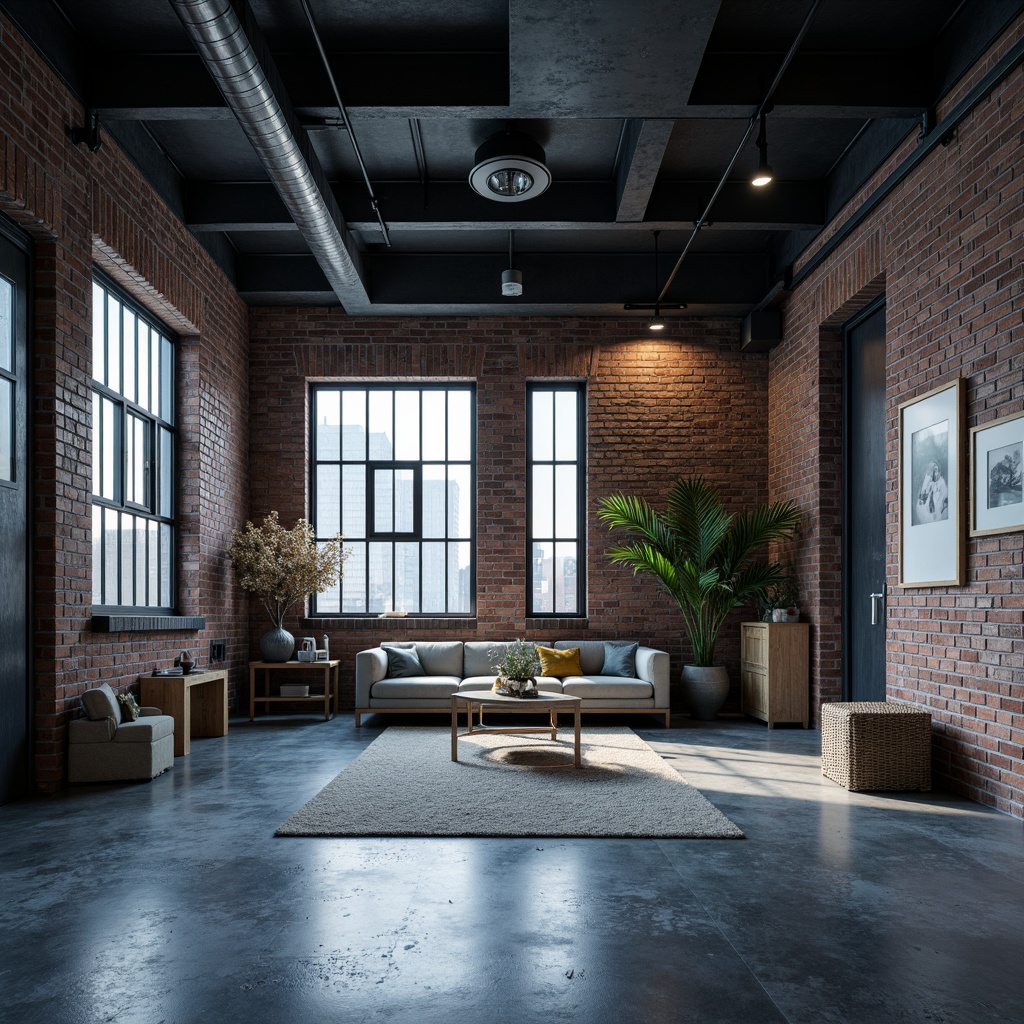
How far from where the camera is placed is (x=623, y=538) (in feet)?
30.8

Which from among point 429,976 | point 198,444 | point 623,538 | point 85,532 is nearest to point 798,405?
point 623,538

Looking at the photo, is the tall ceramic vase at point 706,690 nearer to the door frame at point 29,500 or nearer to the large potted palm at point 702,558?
the large potted palm at point 702,558

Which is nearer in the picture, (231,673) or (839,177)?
(839,177)

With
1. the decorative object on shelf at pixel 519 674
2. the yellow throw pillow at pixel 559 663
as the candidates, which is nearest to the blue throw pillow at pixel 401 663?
the yellow throw pillow at pixel 559 663

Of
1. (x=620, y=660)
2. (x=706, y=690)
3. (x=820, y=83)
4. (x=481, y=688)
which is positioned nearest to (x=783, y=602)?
(x=706, y=690)

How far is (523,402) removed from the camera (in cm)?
955

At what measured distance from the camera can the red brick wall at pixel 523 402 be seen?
945 cm

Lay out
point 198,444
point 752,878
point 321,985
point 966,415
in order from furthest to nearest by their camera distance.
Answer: point 198,444
point 966,415
point 752,878
point 321,985

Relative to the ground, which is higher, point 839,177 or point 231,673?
point 839,177

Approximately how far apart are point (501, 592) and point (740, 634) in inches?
96.6

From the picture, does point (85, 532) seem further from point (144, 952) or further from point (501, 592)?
point (501, 592)

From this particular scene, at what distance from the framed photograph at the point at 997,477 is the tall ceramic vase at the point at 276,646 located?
6.01 m

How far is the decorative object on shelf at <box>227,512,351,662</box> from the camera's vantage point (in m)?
8.68

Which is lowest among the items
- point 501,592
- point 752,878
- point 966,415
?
point 752,878
